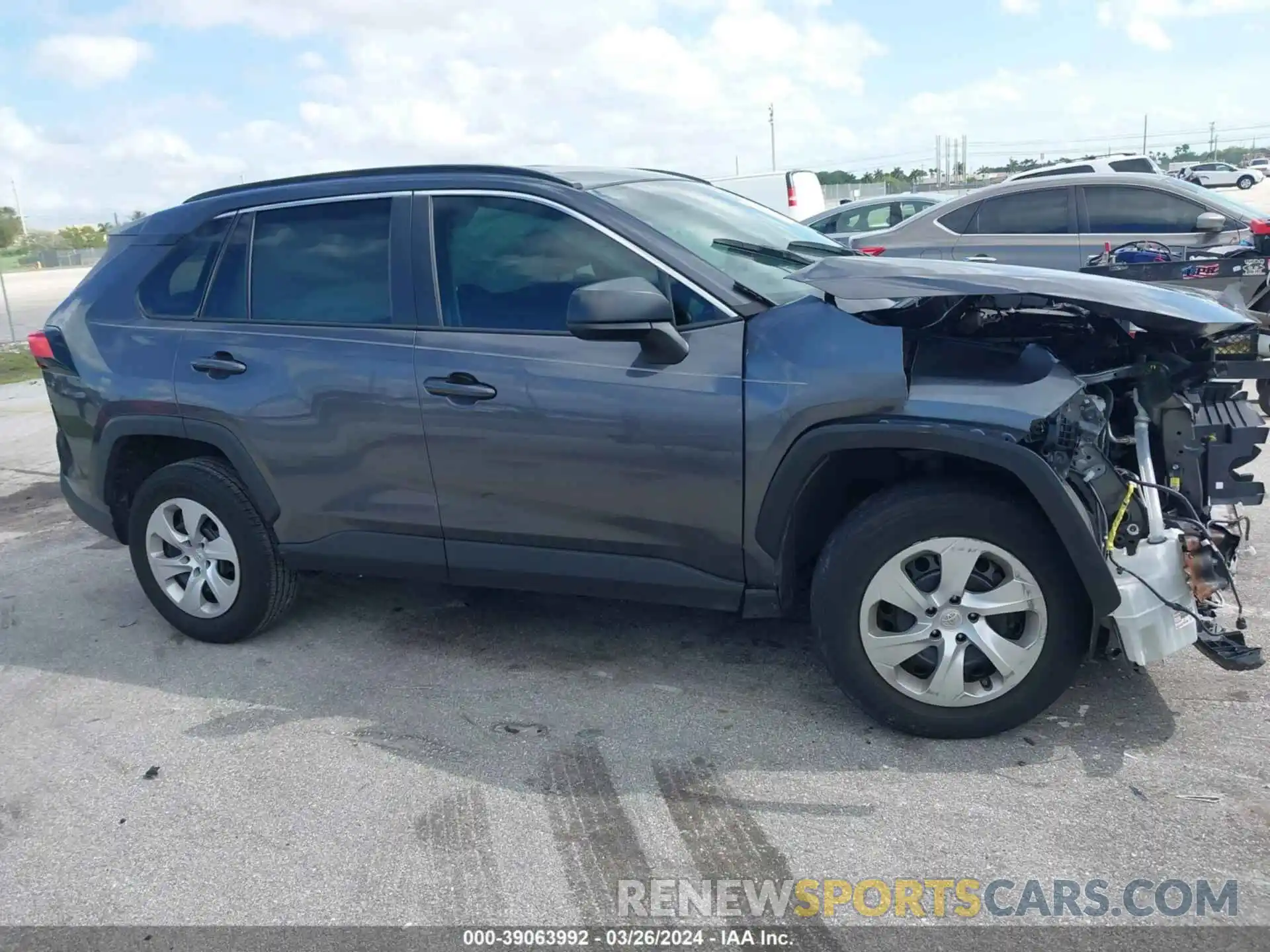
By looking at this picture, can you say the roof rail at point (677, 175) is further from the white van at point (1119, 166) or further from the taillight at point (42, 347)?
the white van at point (1119, 166)

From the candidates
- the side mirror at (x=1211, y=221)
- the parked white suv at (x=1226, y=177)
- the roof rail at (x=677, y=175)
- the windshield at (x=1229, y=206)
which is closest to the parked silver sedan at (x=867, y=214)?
the windshield at (x=1229, y=206)

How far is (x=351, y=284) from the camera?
4.09m

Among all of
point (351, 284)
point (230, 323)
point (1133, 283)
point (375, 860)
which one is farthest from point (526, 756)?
point (1133, 283)

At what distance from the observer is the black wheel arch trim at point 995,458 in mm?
3055

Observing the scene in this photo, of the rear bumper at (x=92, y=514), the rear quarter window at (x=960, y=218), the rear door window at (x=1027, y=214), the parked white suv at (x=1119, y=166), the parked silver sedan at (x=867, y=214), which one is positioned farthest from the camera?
the parked white suv at (x=1119, y=166)

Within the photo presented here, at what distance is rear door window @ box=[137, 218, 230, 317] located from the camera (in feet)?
14.6

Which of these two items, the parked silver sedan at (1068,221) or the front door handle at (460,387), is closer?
the front door handle at (460,387)

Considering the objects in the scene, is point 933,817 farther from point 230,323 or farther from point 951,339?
point 230,323

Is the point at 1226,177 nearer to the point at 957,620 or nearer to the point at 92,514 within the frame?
the point at 957,620

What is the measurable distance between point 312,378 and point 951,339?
7.78ft

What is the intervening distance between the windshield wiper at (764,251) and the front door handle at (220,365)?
1.98 m

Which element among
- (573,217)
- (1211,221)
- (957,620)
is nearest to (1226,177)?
(1211,221)

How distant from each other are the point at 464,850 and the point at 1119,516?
7.23ft

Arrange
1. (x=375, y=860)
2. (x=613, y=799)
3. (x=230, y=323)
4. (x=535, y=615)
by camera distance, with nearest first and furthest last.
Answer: (x=375, y=860), (x=613, y=799), (x=230, y=323), (x=535, y=615)
